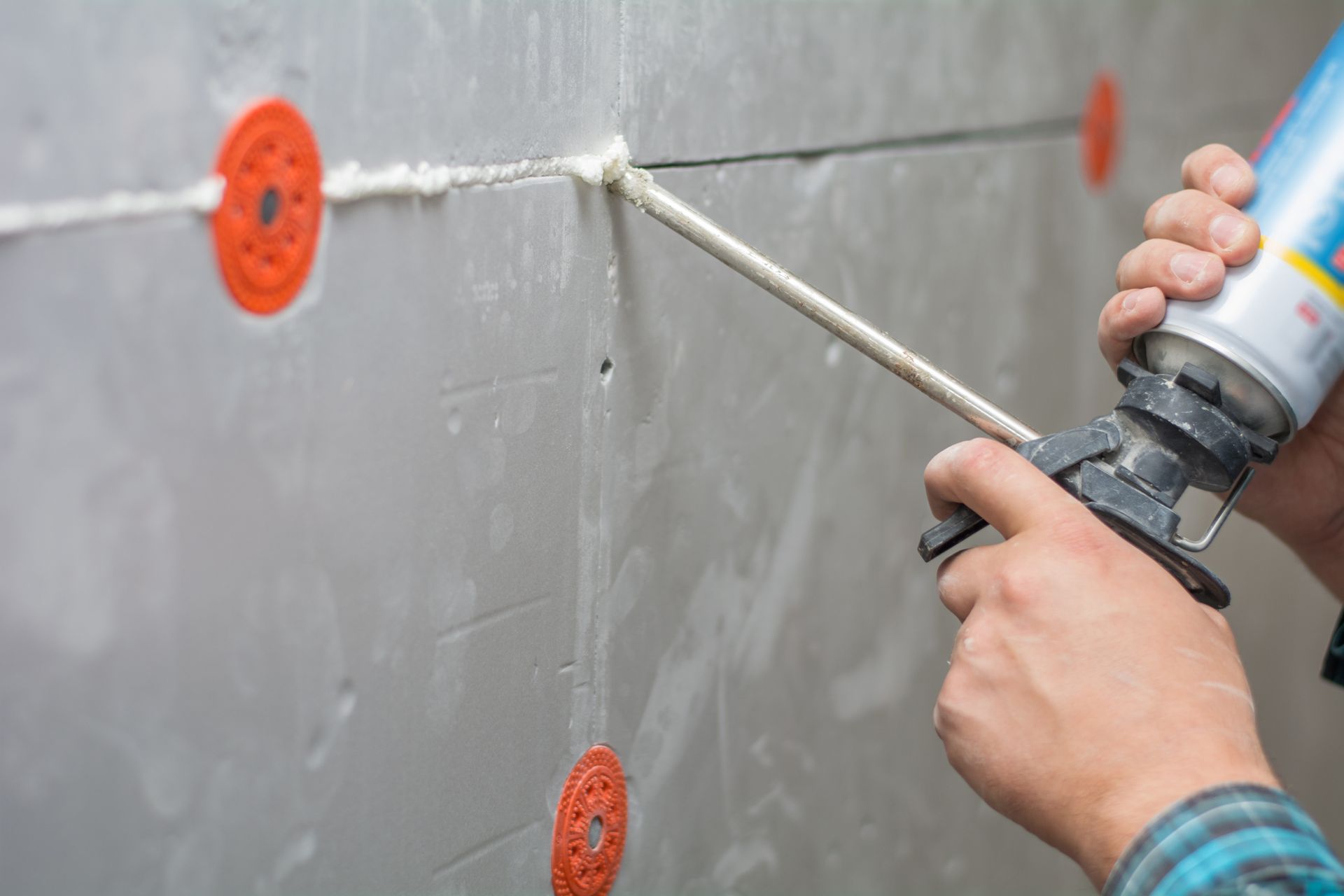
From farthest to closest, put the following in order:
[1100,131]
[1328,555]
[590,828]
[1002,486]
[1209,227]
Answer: [1100,131]
[1328,555]
[590,828]
[1209,227]
[1002,486]

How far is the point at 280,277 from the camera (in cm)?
60

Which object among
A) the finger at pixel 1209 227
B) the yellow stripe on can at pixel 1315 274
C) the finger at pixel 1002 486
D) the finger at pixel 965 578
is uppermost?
the finger at pixel 1209 227

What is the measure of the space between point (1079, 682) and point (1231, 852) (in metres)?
0.11

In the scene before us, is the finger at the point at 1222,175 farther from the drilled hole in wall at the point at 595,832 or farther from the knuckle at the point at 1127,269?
the drilled hole in wall at the point at 595,832

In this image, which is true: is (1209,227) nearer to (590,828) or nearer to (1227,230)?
(1227,230)

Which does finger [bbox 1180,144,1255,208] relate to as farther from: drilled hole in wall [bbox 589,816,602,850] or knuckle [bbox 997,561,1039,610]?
drilled hole in wall [bbox 589,816,602,850]

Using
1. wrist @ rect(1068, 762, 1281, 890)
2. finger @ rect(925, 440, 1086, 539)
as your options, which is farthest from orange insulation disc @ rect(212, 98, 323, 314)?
wrist @ rect(1068, 762, 1281, 890)

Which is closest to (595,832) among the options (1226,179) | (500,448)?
(500,448)

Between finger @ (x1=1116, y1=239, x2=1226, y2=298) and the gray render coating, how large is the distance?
1.10 ft

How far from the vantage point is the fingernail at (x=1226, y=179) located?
2.62 feet

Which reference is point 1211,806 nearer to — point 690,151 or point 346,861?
point 346,861

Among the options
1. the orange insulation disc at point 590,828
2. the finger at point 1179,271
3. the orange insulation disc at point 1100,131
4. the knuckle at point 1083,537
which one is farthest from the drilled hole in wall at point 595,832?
the orange insulation disc at point 1100,131

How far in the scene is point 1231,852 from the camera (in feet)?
1.76

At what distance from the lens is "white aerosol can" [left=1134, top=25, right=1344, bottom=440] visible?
70 centimetres
